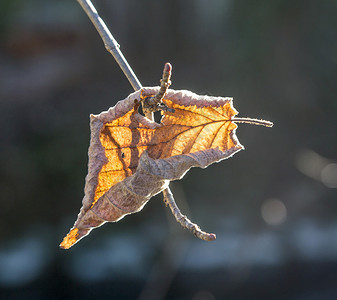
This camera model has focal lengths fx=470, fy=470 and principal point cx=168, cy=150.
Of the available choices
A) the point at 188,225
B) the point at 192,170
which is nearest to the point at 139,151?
the point at 188,225

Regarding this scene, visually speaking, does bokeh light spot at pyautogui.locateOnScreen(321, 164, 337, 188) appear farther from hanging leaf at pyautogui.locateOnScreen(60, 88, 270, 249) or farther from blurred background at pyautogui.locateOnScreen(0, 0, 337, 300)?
hanging leaf at pyautogui.locateOnScreen(60, 88, 270, 249)

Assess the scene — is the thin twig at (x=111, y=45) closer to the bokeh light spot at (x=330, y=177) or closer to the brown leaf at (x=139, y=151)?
the brown leaf at (x=139, y=151)

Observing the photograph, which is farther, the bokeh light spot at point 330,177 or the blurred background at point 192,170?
the bokeh light spot at point 330,177

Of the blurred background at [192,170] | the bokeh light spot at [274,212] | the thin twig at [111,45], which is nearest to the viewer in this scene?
the thin twig at [111,45]

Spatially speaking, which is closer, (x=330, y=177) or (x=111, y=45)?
(x=111, y=45)

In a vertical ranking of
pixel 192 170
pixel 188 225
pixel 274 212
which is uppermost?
pixel 188 225

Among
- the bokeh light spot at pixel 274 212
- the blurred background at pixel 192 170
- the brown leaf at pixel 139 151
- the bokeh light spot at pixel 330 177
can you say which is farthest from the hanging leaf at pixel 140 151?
the bokeh light spot at pixel 330 177

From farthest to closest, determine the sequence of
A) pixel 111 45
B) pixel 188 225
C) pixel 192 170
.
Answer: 1. pixel 192 170
2. pixel 111 45
3. pixel 188 225

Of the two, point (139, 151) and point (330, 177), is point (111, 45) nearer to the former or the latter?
point (139, 151)
